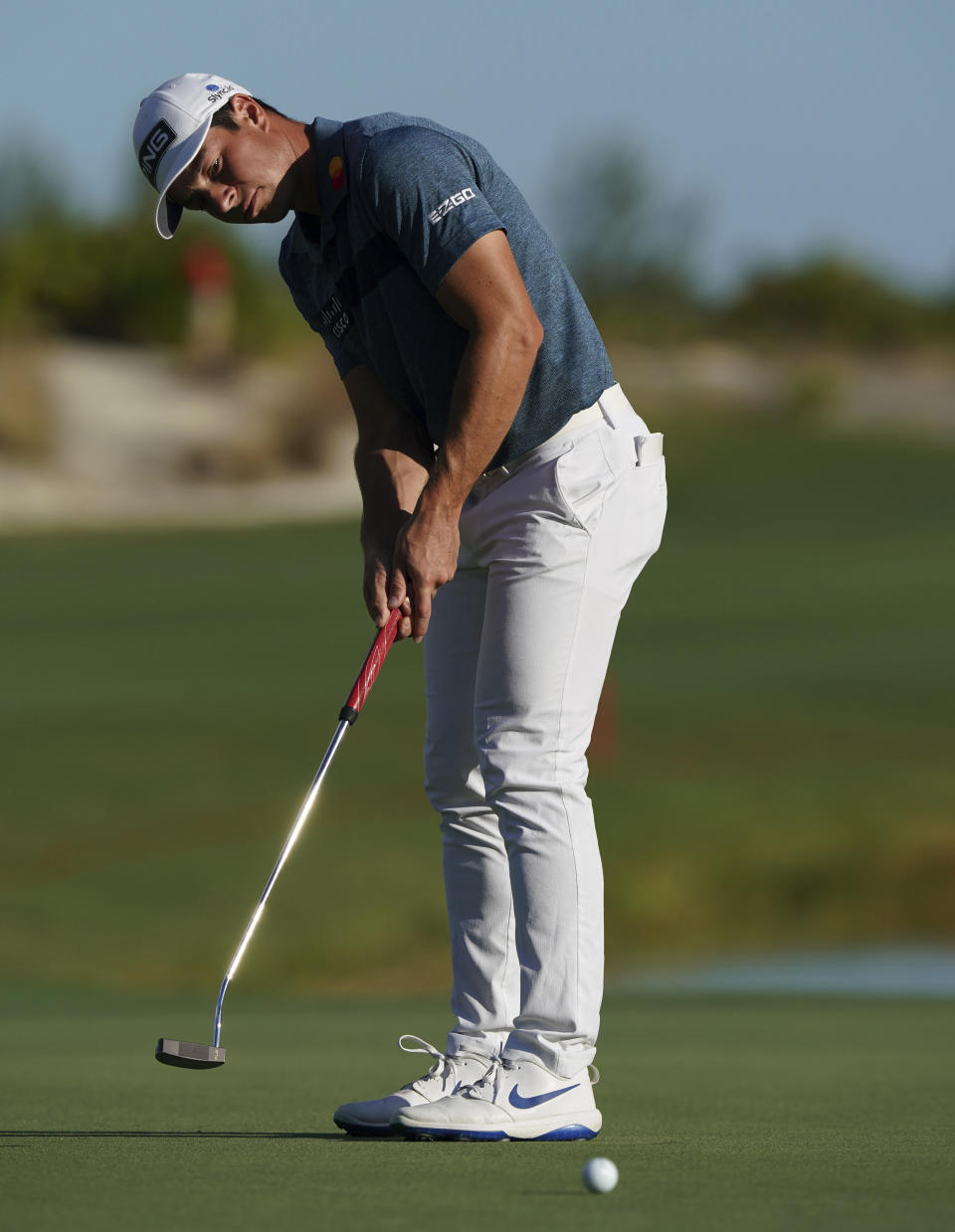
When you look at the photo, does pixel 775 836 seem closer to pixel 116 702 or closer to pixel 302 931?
pixel 302 931

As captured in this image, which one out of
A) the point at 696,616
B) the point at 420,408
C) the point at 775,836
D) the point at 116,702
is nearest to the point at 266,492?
the point at 696,616

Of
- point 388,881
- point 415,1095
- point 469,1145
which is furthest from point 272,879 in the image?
point 388,881

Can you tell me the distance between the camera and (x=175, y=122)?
3.06 m

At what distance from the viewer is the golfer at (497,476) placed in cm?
299

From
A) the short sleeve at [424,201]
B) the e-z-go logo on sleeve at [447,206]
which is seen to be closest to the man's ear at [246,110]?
the short sleeve at [424,201]

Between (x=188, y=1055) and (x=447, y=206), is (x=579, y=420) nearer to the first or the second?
(x=447, y=206)

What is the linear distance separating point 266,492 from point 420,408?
3102 cm

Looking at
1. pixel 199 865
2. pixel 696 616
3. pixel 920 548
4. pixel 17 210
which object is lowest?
pixel 199 865

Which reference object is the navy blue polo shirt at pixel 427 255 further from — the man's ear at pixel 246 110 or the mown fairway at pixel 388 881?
the mown fairway at pixel 388 881

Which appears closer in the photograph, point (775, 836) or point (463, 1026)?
point (463, 1026)

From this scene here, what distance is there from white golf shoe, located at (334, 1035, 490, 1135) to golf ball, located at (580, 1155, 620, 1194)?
0.62 m

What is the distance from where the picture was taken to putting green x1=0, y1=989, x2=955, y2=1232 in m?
2.36

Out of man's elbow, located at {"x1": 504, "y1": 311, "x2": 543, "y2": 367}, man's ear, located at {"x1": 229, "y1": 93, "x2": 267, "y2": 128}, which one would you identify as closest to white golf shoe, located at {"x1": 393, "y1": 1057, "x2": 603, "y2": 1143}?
man's elbow, located at {"x1": 504, "y1": 311, "x2": 543, "y2": 367}

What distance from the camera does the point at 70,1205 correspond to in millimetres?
2410
